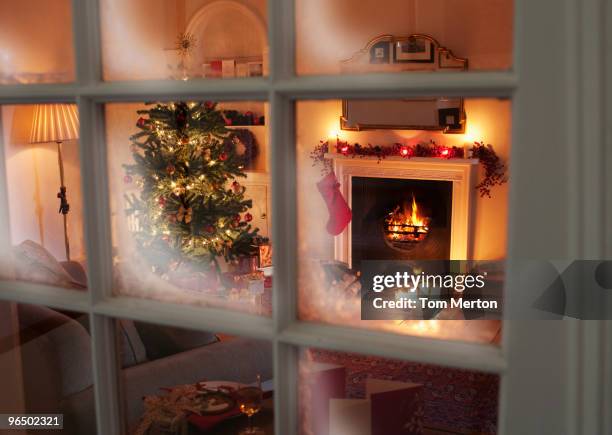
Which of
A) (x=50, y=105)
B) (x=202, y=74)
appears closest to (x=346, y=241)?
(x=202, y=74)

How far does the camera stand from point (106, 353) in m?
0.90

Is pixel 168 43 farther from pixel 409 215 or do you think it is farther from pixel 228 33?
pixel 409 215

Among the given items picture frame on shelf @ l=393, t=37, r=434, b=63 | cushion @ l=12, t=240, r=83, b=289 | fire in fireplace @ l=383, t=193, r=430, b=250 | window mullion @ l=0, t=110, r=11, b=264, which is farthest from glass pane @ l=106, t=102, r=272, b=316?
fire in fireplace @ l=383, t=193, r=430, b=250

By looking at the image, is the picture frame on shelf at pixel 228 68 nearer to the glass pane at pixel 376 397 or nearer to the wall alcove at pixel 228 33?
the wall alcove at pixel 228 33

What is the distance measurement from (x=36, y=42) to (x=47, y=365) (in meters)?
0.53

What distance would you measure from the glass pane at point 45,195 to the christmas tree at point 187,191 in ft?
0.32

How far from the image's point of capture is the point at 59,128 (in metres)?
0.89

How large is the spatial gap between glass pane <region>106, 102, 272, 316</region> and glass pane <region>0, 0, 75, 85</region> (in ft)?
0.40

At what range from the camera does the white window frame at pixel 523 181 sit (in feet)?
1.96

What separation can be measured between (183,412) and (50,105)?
493 mm

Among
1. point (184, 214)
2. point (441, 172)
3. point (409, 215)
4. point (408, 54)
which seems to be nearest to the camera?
point (184, 214)

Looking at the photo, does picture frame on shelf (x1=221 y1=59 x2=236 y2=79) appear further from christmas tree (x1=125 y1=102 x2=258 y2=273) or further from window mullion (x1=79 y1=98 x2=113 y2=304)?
window mullion (x1=79 y1=98 x2=113 y2=304)

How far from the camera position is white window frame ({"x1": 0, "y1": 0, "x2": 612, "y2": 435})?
1.96 ft

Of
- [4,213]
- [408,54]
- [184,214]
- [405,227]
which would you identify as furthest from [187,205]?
[405,227]
